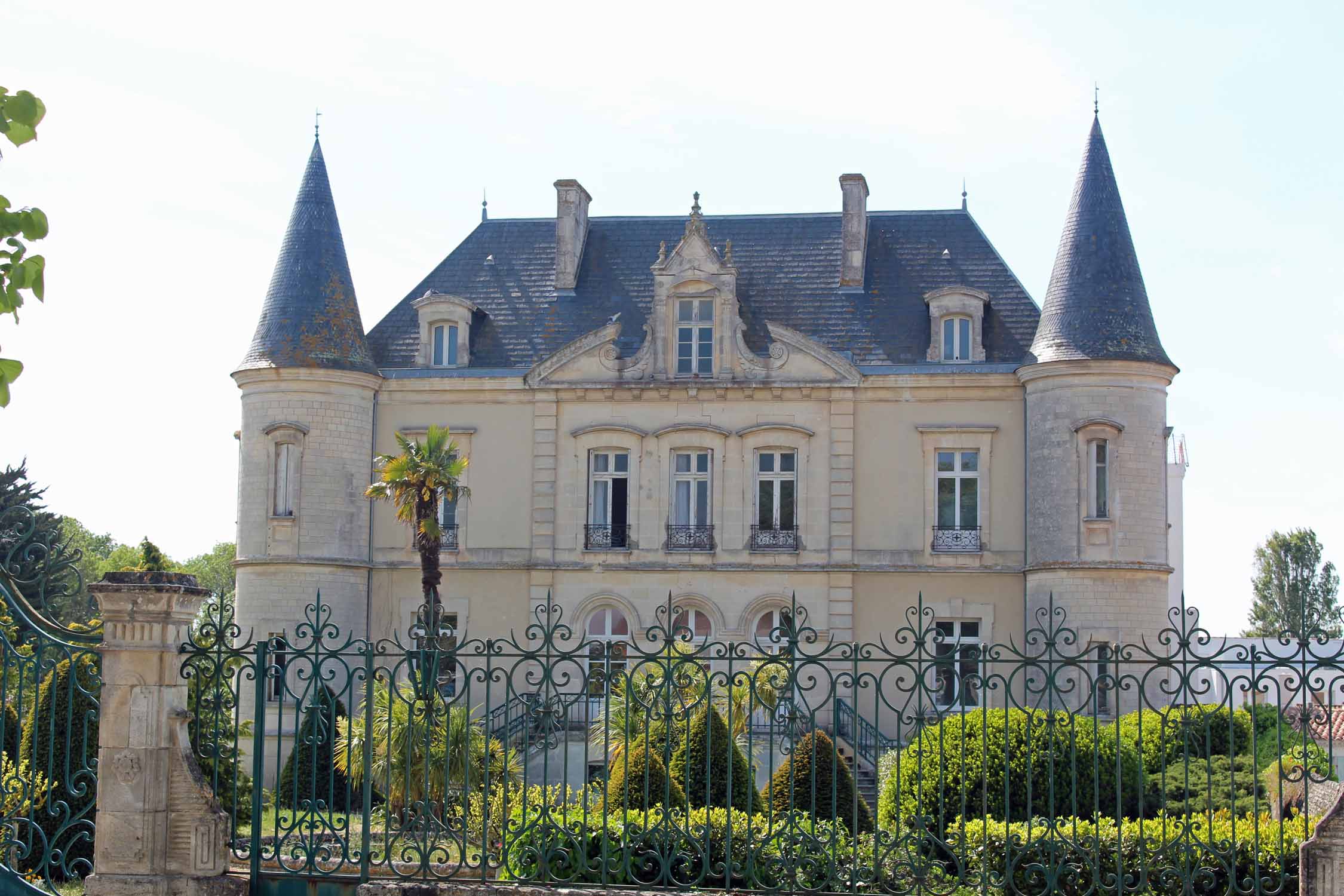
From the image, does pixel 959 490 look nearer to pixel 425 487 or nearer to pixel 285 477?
pixel 425 487

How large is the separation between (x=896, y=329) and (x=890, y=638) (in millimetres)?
5932

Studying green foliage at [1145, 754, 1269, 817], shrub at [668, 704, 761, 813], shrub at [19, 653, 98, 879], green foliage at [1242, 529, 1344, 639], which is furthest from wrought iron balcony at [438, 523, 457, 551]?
green foliage at [1242, 529, 1344, 639]

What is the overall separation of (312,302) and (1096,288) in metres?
14.6

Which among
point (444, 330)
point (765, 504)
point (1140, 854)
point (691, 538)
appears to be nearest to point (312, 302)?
point (444, 330)

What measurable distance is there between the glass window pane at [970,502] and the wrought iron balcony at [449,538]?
9.75 metres

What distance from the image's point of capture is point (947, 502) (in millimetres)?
30641

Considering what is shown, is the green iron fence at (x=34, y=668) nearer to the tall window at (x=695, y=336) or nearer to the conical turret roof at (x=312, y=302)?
the conical turret roof at (x=312, y=302)

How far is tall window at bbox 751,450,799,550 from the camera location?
101 feet

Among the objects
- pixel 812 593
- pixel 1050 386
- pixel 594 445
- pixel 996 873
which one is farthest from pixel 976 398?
pixel 996 873

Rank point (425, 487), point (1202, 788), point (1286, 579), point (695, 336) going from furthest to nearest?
point (1286, 579)
point (695, 336)
point (425, 487)
point (1202, 788)

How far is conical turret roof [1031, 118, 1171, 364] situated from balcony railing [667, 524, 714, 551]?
22.7 feet

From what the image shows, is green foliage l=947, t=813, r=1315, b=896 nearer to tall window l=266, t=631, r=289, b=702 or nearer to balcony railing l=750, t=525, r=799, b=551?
tall window l=266, t=631, r=289, b=702

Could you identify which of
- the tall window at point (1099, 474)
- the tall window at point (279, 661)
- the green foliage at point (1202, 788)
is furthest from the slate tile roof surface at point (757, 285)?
the tall window at point (279, 661)

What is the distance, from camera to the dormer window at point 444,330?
32.2 m
